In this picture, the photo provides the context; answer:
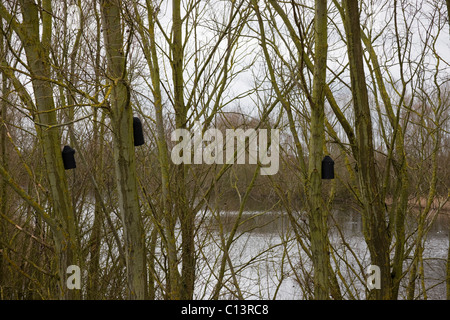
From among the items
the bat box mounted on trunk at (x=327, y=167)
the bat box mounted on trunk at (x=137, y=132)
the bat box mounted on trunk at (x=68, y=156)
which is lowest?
the bat box mounted on trunk at (x=327, y=167)

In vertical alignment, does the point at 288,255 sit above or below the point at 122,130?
below

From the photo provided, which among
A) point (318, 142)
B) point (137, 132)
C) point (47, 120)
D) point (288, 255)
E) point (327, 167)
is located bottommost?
point (288, 255)

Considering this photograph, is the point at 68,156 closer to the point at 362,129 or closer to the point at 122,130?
the point at 122,130

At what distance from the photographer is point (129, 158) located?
307cm

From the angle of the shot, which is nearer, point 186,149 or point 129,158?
point 129,158

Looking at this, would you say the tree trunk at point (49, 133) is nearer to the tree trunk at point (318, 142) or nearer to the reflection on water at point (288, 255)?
the reflection on water at point (288, 255)

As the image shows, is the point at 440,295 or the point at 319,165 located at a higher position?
the point at 319,165

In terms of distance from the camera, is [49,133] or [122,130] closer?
[122,130]

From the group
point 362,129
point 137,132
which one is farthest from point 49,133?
point 362,129

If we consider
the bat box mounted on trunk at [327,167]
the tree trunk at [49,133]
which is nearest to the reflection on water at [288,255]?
the tree trunk at [49,133]

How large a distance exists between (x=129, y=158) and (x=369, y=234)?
5.61ft
